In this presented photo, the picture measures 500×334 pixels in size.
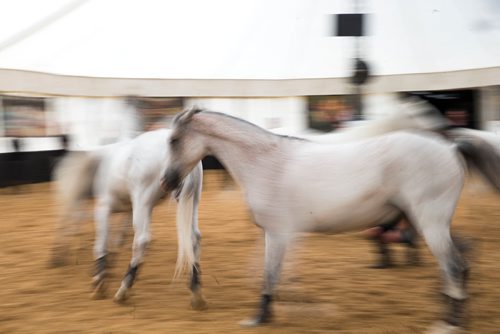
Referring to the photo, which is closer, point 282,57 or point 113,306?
point 113,306

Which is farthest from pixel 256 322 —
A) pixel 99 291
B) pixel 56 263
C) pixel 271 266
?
pixel 56 263

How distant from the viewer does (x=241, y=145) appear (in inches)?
173

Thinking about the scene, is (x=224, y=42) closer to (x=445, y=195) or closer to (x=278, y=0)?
(x=278, y=0)

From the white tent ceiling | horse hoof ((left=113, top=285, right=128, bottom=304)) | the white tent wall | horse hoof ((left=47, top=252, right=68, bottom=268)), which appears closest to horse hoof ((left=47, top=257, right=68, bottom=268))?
horse hoof ((left=47, top=252, right=68, bottom=268))

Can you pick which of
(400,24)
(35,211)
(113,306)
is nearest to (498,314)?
(113,306)

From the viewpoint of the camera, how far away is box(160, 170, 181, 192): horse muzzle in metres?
4.35

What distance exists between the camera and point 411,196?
3.95 metres

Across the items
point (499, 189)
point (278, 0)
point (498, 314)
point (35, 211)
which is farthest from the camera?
point (278, 0)

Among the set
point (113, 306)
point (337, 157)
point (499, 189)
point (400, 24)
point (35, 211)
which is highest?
point (400, 24)

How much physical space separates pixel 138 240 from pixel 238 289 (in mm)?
1072

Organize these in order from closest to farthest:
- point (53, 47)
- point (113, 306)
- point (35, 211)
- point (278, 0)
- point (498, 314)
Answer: point (498, 314) → point (113, 306) → point (35, 211) → point (53, 47) → point (278, 0)

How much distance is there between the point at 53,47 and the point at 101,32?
1.39 meters

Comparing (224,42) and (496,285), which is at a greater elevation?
(224,42)

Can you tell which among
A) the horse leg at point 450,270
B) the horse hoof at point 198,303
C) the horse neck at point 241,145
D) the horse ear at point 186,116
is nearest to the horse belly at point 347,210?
the horse leg at point 450,270
